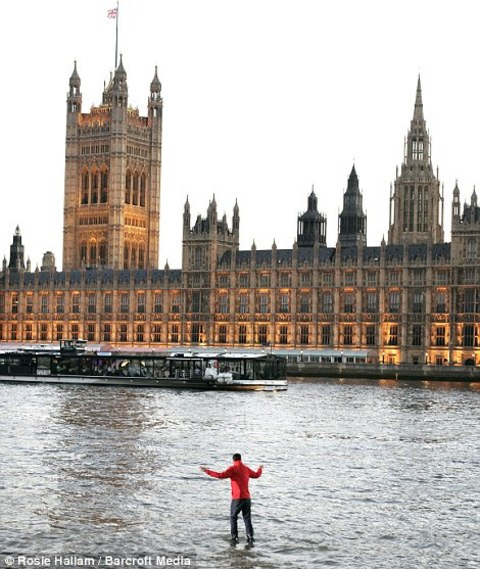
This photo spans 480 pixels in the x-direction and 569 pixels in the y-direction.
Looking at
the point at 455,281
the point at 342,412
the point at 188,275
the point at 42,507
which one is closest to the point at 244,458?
the point at 42,507

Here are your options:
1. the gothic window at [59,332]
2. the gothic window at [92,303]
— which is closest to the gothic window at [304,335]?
the gothic window at [92,303]

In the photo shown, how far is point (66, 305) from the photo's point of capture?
622 ft

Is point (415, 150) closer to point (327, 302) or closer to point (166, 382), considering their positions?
point (327, 302)

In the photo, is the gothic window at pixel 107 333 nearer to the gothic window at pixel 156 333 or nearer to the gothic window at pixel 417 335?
the gothic window at pixel 156 333

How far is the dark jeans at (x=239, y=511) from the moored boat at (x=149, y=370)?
79.0 metres

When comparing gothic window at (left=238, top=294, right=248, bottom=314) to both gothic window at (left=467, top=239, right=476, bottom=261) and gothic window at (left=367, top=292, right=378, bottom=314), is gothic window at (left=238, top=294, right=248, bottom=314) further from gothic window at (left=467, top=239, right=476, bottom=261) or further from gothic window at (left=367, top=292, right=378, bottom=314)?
gothic window at (left=467, top=239, right=476, bottom=261)

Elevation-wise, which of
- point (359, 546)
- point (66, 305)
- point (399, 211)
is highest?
point (399, 211)

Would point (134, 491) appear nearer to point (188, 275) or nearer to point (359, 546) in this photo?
point (359, 546)

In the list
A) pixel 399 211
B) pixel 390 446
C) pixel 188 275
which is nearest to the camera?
pixel 390 446

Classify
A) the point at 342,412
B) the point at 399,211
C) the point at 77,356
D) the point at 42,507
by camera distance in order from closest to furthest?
1. the point at 42,507
2. the point at 342,412
3. the point at 77,356
4. the point at 399,211

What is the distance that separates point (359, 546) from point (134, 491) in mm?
10604

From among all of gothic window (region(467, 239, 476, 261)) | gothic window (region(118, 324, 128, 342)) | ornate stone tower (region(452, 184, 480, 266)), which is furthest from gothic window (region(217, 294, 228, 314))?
gothic window (region(467, 239, 476, 261))

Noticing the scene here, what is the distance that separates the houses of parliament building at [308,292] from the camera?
157 meters

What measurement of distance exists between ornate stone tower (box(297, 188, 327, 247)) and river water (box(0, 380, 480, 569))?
107 metres
